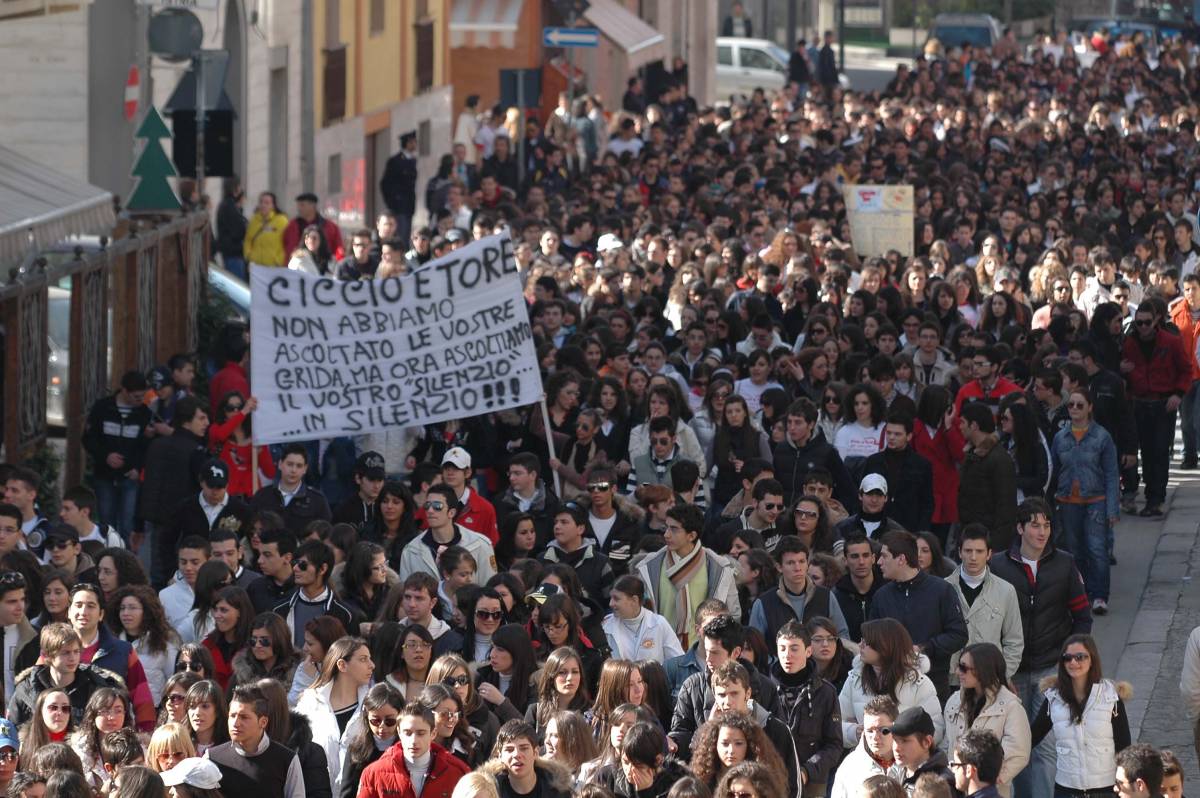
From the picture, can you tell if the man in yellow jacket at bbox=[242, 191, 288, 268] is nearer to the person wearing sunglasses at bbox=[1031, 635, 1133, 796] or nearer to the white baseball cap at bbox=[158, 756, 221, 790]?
the person wearing sunglasses at bbox=[1031, 635, 1133, 796]

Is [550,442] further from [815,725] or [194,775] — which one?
[194,775]

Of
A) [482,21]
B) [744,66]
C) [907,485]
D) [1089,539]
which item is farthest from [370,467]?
[744,66]

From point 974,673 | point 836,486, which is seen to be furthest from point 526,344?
point 974,673

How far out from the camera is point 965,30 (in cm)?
6381

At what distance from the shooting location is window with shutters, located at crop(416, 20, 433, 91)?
1547 inches

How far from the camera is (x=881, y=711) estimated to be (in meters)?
9.60

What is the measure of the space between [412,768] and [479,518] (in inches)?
168

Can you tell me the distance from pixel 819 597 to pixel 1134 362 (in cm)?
726

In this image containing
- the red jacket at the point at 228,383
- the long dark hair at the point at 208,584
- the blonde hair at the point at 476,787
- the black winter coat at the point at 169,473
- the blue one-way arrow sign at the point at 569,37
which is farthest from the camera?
the blue one-way arrow sign at the point at 569,37

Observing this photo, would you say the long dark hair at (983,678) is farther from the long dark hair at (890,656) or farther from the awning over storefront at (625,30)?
the awning over storefront at (625,30)

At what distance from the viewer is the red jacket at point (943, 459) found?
1528 cm

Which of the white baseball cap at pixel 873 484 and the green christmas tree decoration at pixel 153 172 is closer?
the white baseball cap at pixel 873 484

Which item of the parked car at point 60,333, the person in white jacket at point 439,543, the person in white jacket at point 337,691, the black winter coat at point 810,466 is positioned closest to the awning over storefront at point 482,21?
the parked car at point 60,333

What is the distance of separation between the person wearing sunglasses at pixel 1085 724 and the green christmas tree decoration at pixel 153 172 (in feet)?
32.7
